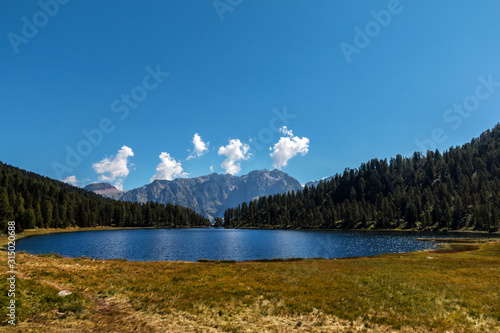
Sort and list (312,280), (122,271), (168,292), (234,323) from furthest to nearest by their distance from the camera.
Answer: (122,271) → (312,280) → (168,292) → (234,323)

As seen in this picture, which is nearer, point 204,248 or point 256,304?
point 256,304

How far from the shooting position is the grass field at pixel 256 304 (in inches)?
693

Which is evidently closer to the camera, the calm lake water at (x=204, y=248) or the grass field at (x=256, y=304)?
the grass field at (x=256, y=304)

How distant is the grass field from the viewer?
1761cm

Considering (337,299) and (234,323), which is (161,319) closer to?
(234,323)

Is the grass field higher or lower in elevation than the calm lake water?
higher

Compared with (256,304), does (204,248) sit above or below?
below

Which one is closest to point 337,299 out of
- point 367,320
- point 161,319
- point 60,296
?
point 367,320

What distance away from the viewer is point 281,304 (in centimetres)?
2227

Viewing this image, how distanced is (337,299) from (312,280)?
8.27 meters

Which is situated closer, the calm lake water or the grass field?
the grass field

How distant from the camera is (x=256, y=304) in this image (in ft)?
74.2

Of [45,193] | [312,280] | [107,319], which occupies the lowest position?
[312,280]

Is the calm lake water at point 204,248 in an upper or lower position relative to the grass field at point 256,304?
lower
